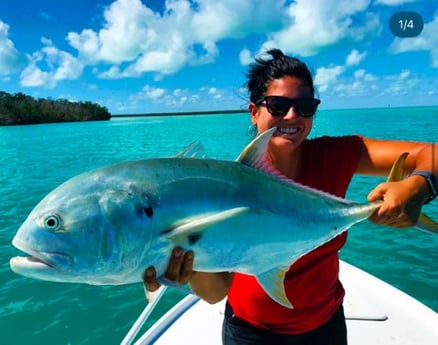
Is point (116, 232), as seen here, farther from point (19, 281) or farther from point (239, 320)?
point (19, 281)

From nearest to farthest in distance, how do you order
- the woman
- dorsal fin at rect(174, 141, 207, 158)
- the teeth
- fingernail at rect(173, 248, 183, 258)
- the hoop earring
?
fingernail at rect(173, 248, 183, 258) → dorsal fin at rect(174, 141, 207, 158) → the woman → the teeth → the hoop earring

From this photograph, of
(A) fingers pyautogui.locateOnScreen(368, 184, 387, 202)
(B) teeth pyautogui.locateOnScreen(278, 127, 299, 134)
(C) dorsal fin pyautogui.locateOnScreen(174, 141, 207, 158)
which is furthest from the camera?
(B) teeth pyautogui.locateOnScreen(278, 127, 299, 134)

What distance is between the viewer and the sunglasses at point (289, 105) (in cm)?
205

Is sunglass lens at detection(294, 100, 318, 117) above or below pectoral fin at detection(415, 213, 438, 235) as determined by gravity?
above

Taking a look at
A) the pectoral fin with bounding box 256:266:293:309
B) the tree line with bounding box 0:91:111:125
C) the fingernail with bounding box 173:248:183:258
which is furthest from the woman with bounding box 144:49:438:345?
the tree line with bounding box 0:91:111:125

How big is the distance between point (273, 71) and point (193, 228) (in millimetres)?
1177

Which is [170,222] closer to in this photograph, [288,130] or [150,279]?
[150,279]

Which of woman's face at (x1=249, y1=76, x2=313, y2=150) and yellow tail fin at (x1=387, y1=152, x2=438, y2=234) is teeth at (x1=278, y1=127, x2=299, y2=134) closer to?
woman's face at (x1=249, y1=76, x2=313, y2=150)

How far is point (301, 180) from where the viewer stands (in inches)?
83.8

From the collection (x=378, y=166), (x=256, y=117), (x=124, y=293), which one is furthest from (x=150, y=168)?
(x=124, y=293)

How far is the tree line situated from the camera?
342 feet

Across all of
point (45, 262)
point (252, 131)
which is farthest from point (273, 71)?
point (45, 262)

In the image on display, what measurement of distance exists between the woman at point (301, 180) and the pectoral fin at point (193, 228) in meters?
0.52

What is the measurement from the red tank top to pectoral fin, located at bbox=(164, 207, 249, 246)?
71cm
